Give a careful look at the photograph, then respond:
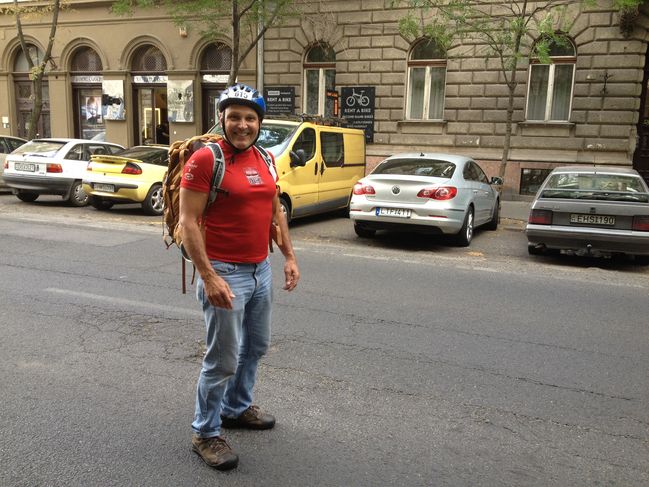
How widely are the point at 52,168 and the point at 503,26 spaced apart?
11.3 metres

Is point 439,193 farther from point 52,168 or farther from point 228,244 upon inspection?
point 52,168

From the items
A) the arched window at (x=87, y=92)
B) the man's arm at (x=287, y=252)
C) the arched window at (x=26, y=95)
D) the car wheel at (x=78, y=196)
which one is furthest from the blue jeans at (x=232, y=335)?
the arched window at (x=26, y=95)

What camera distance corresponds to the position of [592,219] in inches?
341

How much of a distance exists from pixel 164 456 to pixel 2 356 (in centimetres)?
205

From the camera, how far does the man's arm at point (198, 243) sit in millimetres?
2842

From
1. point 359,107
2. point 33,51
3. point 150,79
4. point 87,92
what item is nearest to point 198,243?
point 359,107

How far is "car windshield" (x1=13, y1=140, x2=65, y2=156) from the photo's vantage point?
13.5 meters

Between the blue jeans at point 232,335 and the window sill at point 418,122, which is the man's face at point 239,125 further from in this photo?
the window sill at point 418,122

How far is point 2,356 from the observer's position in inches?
178

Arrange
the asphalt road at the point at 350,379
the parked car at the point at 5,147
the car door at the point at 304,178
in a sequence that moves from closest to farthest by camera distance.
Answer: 1. the asphalt road at the point at 350,379
2. the car door at the point at 304,178
3. the parked car at the point at 5,147

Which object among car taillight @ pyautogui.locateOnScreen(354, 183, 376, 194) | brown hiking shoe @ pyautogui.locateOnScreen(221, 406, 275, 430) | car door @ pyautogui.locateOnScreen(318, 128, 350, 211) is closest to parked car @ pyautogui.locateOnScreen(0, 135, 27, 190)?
car door @ pyautogui.locateOnScreen(318, 128, 350, 211)

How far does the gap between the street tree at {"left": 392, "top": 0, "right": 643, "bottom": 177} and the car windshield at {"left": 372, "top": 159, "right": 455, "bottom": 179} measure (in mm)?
4765

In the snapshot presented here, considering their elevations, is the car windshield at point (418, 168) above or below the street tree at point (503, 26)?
below

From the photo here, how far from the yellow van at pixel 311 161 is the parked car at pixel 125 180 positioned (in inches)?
68.3
